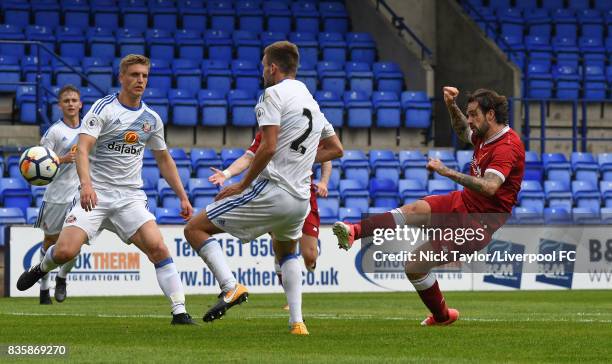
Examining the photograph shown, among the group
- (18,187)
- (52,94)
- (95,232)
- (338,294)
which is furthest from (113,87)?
(95,232)

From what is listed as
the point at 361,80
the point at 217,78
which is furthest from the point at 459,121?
the point at 361,80

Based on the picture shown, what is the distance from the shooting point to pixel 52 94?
22484 mm

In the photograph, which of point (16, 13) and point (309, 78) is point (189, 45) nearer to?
point (309, 78)

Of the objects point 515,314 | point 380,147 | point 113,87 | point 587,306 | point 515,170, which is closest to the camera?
point 515,170

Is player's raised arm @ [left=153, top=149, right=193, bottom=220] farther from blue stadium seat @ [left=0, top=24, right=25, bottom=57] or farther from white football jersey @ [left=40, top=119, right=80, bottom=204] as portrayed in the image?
blue stadium seat @ [left=0, top=24, right=25, bottom=57]

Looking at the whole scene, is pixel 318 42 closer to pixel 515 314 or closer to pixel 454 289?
pixel 454 289

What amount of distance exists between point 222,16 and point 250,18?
604 millimetres

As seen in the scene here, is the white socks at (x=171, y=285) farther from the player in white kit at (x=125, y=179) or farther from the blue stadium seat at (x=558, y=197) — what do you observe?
the blue stadium seat at (x=558, y=197)

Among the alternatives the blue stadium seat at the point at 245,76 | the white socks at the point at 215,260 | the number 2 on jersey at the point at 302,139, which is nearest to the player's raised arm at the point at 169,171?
the white socks at the point at 215,260

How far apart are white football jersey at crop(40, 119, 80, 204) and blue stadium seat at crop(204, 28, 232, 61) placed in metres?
11.2

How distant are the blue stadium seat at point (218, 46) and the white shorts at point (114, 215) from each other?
15309 mm

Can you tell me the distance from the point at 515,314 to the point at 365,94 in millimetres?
12998

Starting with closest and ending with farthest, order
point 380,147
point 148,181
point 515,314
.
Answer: point 515,314
point 148,181
point 380,147

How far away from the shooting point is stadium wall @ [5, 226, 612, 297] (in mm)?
18672
